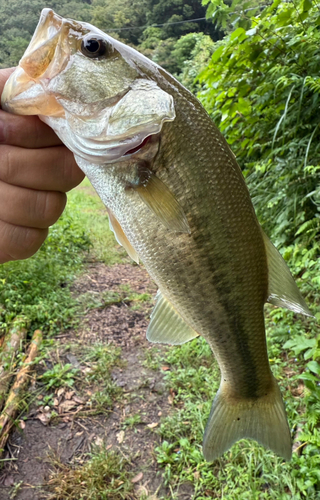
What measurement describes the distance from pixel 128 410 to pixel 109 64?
285cm

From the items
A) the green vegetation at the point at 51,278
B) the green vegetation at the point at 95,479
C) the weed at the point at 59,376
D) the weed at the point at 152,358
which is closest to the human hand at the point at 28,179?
the green vegetation at the point at 95,479

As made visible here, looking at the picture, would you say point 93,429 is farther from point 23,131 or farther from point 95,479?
point 23,131

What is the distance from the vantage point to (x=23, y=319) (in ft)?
12.7

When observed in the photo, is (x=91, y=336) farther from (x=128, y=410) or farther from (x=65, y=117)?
(x=65, y=117)

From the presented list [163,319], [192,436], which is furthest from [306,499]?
[163,319]

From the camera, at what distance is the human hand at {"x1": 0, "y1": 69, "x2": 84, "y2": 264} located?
3.24ft

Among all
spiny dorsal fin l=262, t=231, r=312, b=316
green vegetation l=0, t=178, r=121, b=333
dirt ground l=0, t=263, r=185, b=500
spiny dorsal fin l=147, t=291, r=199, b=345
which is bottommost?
green vegetation l=0, t=178, r=121, b=333

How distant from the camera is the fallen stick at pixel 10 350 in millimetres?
3089

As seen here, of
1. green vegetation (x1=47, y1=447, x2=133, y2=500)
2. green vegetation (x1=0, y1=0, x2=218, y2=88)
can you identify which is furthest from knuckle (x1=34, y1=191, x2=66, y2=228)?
green vegetation (x1=0, y1=0, x2=218, y2=88)

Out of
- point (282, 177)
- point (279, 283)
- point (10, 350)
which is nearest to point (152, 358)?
point (10, 350)

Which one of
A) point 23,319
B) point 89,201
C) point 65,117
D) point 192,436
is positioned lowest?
point 89,201

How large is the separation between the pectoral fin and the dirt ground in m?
2.19

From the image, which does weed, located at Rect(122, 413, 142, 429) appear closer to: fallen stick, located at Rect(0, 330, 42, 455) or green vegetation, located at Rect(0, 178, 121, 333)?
fallen stick, located at Rect(0, 330, 42, 455)

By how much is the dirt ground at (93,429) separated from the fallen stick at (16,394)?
9cm
